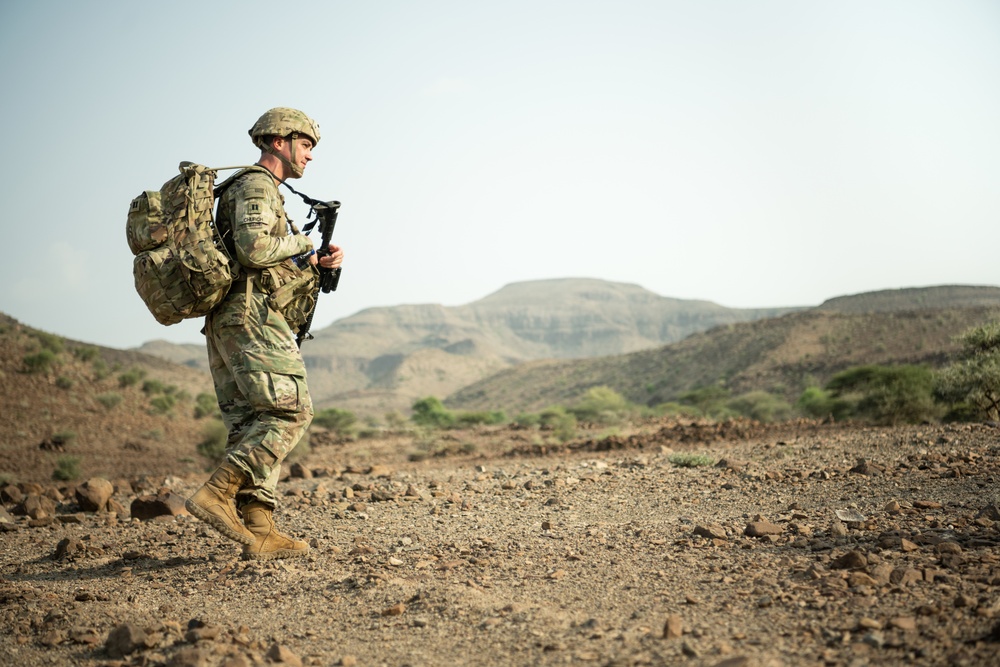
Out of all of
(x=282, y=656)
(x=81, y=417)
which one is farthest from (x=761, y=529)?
(x=81, y=417)

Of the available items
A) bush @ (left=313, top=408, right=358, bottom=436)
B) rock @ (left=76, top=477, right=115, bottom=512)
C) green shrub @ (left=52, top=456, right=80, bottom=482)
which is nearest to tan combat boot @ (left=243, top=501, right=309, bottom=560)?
rock @ (left=76, top=477, right=115, bottom=512)

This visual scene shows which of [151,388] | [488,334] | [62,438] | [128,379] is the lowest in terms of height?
[62,438]

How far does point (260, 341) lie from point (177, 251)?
633 millimetres

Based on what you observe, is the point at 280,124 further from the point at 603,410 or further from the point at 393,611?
the point at 603,410

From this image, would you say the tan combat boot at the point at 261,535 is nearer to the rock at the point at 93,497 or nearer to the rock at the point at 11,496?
the rock at the point at 93,497

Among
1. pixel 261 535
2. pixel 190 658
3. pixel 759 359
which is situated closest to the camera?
pixel 190 658

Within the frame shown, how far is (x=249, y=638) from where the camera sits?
10.8 feet

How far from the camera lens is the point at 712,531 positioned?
444cm

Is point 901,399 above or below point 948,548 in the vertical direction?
above

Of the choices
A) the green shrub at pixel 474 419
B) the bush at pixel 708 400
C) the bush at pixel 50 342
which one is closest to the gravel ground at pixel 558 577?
the bush at pixel 50 342

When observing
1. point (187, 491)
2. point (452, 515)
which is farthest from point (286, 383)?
point (187, 491)

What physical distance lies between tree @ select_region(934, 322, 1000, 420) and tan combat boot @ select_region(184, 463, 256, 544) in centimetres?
1043

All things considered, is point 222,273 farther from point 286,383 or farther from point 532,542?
point 532,542

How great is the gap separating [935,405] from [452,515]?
1096 cm
